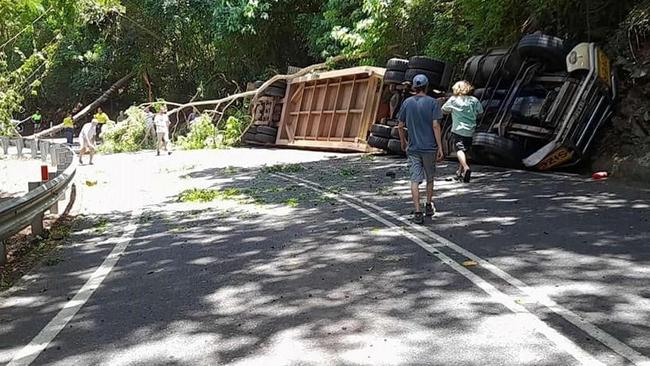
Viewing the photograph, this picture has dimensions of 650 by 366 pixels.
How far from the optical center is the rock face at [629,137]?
11500 mm

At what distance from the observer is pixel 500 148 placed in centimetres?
1303

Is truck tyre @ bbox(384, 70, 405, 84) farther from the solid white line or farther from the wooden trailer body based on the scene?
the solid white line

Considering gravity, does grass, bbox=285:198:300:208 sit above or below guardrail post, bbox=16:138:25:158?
above

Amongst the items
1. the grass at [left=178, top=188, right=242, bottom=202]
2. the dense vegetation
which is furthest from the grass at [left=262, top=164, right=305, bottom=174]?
the dense vegetation

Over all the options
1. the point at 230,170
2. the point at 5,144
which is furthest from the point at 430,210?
the point at 5,144

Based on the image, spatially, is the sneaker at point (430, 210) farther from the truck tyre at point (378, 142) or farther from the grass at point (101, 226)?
the truck tyre at point (378, 142)

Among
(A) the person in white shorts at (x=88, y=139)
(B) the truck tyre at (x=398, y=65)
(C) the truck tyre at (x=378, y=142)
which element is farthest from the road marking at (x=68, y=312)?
(A) the person in white shorts at (x=88, y=139)

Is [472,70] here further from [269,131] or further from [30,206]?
[269,131]

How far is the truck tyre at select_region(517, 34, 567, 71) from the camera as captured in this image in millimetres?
13258

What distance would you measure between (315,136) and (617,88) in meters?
12.9

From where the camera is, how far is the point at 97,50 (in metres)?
42.4

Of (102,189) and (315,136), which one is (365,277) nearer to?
(102,189)

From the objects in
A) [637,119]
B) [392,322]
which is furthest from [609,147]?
[392,322]

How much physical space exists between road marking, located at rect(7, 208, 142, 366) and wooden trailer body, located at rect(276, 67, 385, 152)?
41.7ft
